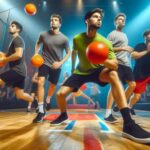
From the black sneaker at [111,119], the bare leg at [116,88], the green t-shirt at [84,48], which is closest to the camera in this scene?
the bare leg at [116,88]

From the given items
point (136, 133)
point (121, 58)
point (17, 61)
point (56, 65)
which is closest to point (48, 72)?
point (56, 65)

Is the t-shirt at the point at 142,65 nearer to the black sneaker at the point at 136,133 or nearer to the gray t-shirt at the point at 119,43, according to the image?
the gray t-shirt at the point at 119,43

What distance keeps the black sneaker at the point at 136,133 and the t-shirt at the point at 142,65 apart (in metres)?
2.96

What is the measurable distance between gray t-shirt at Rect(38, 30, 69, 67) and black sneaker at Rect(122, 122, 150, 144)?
7.85ft

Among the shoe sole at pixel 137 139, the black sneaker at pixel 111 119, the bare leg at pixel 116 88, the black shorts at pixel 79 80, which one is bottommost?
the shoe sole at pixel 137 139

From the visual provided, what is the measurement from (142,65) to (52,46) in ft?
6.89

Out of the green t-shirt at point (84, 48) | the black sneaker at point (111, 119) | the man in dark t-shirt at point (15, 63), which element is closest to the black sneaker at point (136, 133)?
the green t-shirt at point (84, 48)

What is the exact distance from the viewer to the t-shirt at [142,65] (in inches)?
204

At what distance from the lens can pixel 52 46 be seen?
452cm

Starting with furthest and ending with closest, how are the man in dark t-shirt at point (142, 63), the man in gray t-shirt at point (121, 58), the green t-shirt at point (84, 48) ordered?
the man in dark t-shirt at point (142, 63)
the man in gray t-shirt at point (121, 58)
the green t-shirt at point (84, 48)

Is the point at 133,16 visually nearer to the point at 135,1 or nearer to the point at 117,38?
the point at 135,1

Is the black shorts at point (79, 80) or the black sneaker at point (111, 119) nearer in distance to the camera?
the black shorts at point (79, 80)

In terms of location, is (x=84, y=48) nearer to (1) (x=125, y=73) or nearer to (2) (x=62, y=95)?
(2) (x=62, y=95)

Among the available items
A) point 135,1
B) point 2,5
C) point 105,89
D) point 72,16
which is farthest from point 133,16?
point 2,5
